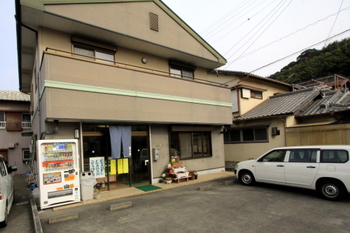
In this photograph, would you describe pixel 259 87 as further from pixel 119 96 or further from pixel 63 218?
pixel 63 218

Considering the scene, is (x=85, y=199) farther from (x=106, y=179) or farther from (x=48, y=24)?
(x=48, y=24)

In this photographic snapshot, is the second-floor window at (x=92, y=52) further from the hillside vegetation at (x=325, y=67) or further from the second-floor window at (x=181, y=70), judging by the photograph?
the hillside vegetation at (x=325, y=67)

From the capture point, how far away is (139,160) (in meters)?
10.0

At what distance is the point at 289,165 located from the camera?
7910mm

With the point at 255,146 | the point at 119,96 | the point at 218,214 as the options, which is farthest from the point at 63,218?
the point at 255,146

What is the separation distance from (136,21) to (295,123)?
36.5ft

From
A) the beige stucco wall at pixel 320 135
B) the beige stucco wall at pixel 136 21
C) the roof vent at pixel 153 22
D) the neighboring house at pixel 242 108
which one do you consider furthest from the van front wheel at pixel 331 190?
the roof vent at pixel 153 22

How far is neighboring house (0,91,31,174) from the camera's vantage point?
18.0 metres

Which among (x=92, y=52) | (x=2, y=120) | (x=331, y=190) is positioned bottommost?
(x=331, y=190)

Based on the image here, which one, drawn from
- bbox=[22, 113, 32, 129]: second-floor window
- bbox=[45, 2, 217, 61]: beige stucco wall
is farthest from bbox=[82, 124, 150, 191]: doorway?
bbox=[22, 113, 32, 129]: second-floor window

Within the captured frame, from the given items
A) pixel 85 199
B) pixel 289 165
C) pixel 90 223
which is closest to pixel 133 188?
pixel 85 199

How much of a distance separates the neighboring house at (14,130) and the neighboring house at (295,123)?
16.9 meters

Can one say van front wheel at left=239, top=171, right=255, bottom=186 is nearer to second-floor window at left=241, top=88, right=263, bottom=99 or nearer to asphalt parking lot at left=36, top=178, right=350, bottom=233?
asphalt parking lot at left=36, top=178, right=350, bottom=233

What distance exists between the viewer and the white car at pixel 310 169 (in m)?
6.72
